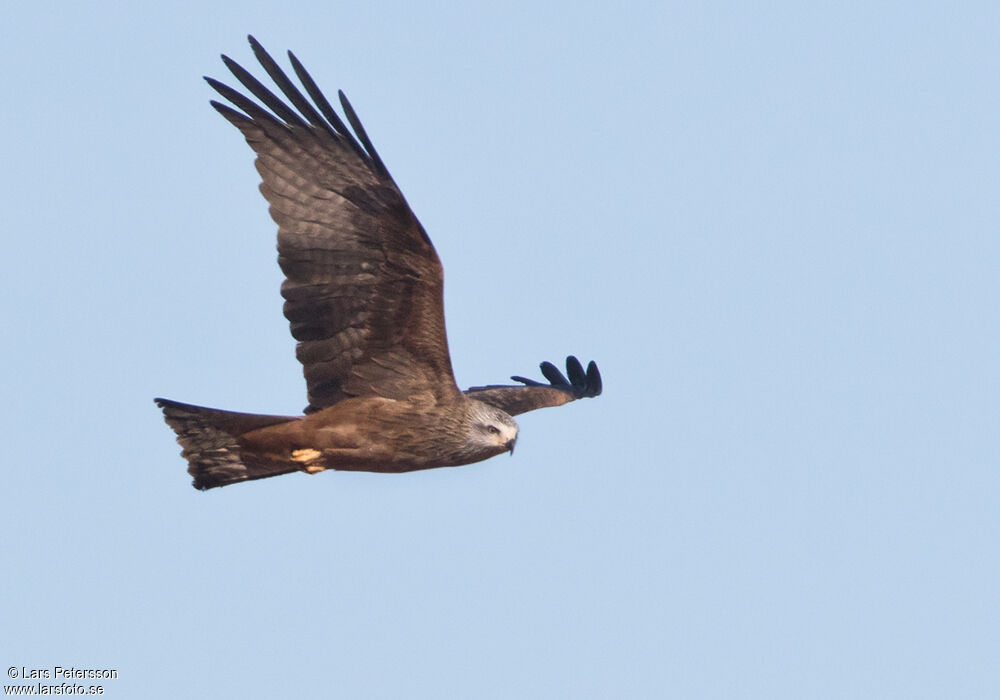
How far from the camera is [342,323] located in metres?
11.0

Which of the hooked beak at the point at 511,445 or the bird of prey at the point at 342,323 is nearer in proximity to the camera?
the bird of prey at the point at 342,323

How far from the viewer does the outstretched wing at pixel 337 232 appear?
34.8ft

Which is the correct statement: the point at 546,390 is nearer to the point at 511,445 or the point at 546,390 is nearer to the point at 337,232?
the point at 511,445

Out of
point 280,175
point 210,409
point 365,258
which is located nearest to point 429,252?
point 365,258

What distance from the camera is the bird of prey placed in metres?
10.6

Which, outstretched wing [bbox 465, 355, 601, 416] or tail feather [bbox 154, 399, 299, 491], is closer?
tail feather [bbox 154, 399, 299, 491]

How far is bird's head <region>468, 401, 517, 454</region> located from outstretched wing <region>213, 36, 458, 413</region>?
508 mm

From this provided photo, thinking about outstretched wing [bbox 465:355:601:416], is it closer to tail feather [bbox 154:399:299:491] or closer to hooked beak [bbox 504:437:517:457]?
hooked beak [bbox 504:437:517:457]

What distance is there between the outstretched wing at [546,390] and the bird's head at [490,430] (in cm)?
139

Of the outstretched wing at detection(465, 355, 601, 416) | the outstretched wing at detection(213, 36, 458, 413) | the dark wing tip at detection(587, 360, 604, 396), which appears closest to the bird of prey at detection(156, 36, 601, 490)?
the outstretched wing at detection(213, 36, 458, 413)

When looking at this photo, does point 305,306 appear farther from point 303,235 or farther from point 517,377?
point 517,377

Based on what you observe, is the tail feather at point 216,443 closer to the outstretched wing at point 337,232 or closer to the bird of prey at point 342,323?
the bird of prey at point 342,323

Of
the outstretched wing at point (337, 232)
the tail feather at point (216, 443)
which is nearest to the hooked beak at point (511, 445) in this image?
the outstretched wing at point (337, 232)

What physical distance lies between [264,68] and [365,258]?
1.31 metres
